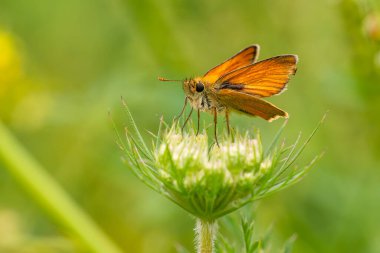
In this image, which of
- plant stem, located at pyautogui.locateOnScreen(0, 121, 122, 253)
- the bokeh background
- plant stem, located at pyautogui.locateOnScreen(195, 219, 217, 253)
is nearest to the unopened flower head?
plant stem, located at pyautogui.locateOnScreen(195, 219, 217, 253)

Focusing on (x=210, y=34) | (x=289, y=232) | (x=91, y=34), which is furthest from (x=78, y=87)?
(x=289, y=232)

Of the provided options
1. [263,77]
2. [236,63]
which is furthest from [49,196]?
[263,77]

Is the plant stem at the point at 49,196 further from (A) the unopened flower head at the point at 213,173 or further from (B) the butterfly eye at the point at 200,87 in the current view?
(A) the unopened flower head at the point at 213,173

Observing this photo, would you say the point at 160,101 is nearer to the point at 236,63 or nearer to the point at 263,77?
the point at 236,63

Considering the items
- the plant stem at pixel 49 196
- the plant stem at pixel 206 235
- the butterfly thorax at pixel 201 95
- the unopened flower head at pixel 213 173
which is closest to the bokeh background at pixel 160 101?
the plant stem at pixel 49 196

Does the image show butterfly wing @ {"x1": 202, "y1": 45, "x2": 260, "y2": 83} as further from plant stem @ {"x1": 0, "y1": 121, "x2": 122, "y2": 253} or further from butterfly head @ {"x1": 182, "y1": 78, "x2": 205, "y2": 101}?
plant stem @ {"x1": 0, "y1": 121, "x2": 122, "y2": 253}

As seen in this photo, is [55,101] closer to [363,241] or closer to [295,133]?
[295,133]

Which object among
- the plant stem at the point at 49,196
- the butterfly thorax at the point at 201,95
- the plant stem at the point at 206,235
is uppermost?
the plant stem at the point at 49,196
